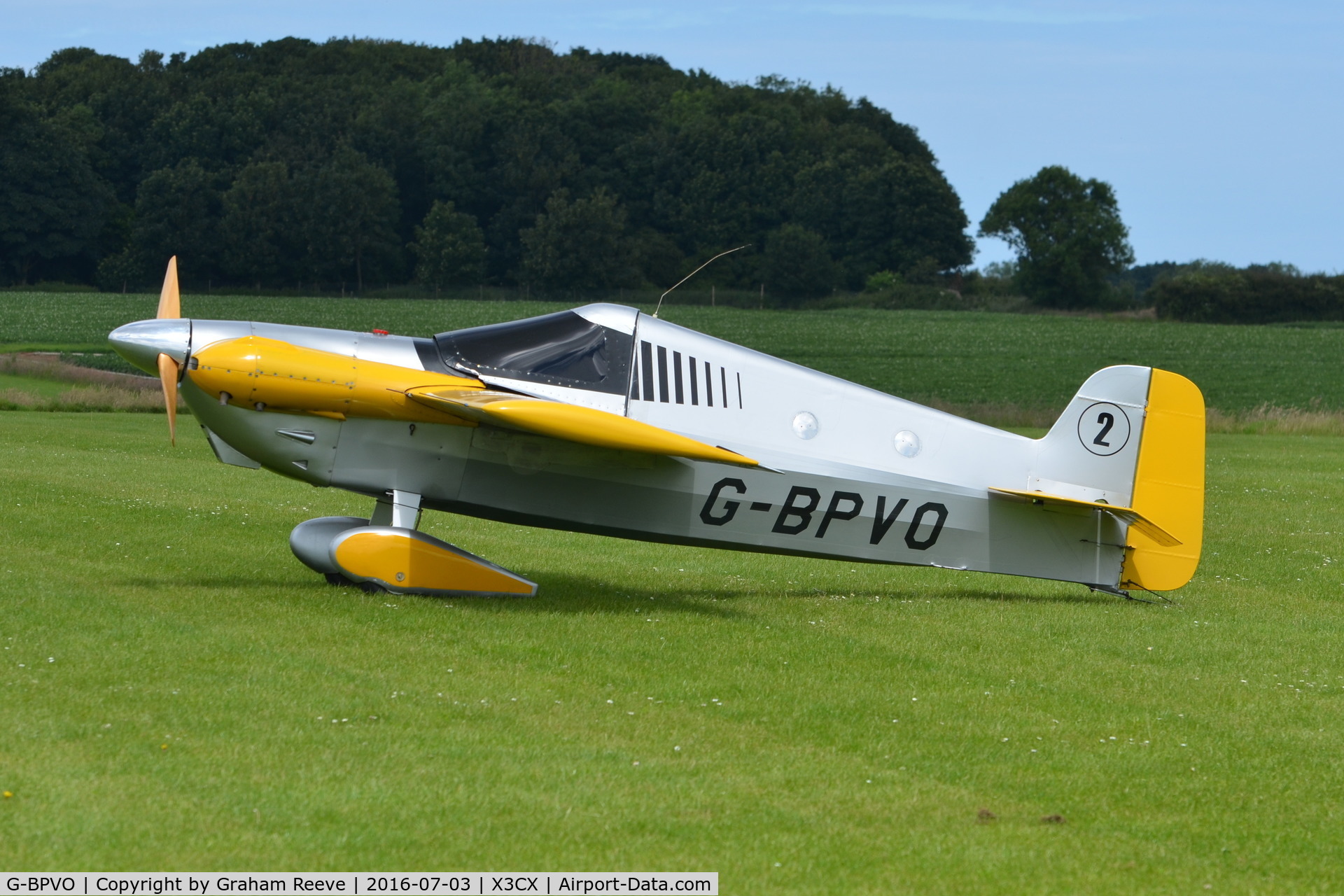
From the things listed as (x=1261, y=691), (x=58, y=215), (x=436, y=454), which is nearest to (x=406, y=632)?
(x=436, y=454)

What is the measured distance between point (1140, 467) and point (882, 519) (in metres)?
2.37

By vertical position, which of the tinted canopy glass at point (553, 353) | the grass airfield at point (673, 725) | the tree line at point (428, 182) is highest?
the tree line at point (428, 182)

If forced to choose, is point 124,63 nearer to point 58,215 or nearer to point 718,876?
point 58,215

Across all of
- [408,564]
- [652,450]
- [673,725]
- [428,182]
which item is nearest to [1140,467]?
[652,450]

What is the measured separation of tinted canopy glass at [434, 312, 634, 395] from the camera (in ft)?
35.9

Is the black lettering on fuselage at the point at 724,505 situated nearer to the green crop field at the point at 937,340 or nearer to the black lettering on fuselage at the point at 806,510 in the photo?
the black lettering on fuselage at the point at 806,510

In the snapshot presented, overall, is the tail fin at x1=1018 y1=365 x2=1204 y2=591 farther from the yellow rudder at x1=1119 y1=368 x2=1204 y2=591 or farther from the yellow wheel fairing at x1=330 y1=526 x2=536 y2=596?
the yellow wheel fairing at x1=330 y1=526 x2=536 y2=596

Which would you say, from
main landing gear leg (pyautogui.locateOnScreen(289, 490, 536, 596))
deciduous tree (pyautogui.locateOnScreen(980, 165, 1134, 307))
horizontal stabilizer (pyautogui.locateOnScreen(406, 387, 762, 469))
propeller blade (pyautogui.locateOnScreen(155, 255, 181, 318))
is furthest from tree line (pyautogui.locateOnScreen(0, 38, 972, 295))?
horizontal stabilizer (pyautogui.locateOnScreen(406, 387, 762, 469))

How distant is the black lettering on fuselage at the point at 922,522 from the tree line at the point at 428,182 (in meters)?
86.2

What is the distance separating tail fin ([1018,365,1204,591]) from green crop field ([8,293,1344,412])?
2988 cm

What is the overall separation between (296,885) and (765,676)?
424 centimetres

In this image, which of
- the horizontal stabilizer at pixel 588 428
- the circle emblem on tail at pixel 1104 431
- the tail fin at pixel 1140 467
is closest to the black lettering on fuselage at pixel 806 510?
the horizontal stabilizer at pixel 588 428

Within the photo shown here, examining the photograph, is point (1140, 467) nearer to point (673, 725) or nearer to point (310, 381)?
point (673, 725)

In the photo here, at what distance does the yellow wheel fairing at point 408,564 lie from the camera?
1051 cm
